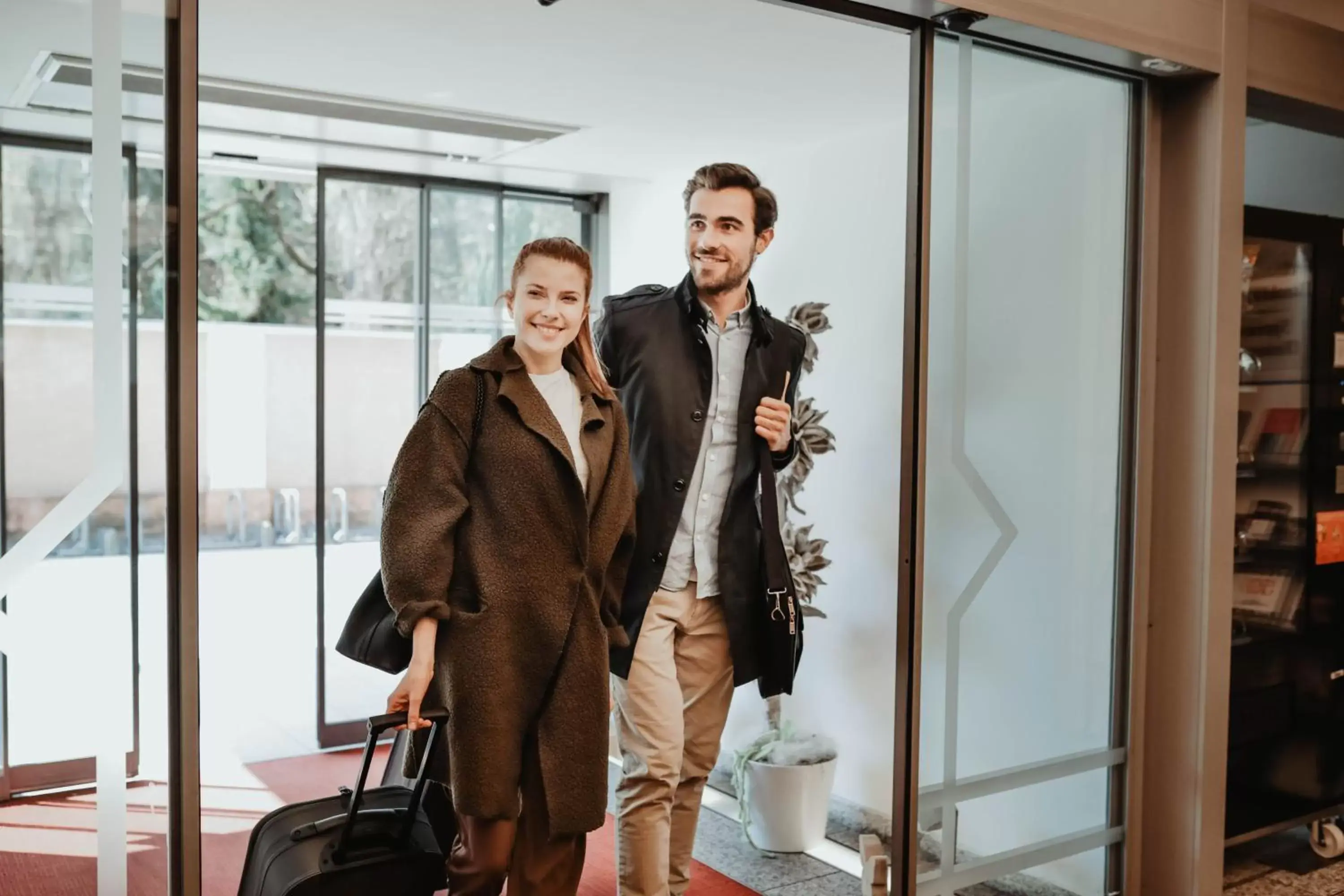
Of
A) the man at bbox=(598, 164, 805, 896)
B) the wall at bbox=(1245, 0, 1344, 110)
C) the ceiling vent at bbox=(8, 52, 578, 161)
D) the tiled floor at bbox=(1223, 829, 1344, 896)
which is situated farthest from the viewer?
the ceiling vent at bbox=(8, 52, 578, 161)

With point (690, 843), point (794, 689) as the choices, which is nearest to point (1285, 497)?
point (794, 689)

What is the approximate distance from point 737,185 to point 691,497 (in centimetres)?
69

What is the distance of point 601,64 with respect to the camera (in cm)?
292

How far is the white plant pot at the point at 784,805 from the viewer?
3375mm

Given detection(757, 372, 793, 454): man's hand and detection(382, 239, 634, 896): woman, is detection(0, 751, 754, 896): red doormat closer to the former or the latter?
detection(382, 239, 634, 896): woman

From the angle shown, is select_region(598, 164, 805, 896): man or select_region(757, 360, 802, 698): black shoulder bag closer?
select_region(598, 164, 805, 896): man

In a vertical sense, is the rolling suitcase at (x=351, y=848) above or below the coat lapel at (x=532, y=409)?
below

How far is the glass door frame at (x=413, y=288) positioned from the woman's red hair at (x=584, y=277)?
210 cm

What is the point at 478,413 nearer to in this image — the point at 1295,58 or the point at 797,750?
the point at 797,750

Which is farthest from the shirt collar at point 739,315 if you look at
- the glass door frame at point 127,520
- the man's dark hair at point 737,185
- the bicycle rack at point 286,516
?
the bicycle rack at point 286,516

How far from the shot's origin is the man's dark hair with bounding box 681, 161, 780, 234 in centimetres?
248

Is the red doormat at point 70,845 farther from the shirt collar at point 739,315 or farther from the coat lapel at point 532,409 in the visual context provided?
the shirt collar at point 739,315

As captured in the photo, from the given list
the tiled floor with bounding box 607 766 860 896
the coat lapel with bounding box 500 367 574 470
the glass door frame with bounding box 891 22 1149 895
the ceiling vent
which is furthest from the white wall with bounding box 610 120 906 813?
the coat lapel with bounding box 500 367 574 470

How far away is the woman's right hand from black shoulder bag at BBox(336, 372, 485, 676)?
0.05 meters
